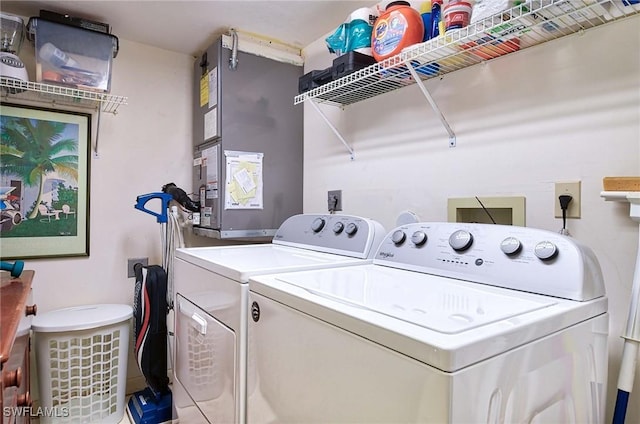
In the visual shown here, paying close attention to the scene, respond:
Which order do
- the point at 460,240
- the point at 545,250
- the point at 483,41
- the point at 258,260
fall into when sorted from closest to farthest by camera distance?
the point at 545,250, the point at 460,240, the point at 483,41, the point at 258,260

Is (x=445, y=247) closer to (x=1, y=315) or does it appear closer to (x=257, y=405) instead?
(x=257, y=405)

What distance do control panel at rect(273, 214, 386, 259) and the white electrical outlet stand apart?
58cm

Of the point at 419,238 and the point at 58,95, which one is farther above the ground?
the point at 58,95

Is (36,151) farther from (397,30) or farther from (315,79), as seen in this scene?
(397,30)

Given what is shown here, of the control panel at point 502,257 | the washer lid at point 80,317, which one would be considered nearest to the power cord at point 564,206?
the control panel at point 502,257

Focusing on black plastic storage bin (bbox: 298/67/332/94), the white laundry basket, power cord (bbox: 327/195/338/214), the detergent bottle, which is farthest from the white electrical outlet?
the white laundry basket

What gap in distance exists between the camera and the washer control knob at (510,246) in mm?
956

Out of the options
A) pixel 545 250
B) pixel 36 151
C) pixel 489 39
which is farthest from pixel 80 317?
pixel 489 39

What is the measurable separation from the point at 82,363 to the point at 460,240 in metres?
1.93

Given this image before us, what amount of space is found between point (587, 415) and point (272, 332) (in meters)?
0.74

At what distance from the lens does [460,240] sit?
1080 millimetres

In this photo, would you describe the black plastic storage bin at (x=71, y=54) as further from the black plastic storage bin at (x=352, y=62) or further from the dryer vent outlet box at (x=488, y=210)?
the dryer vent outlet box at (x=488, y=210)

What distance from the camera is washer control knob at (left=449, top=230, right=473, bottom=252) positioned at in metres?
1.06

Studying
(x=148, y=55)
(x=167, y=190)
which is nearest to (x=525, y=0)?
(x=167, y=190)
